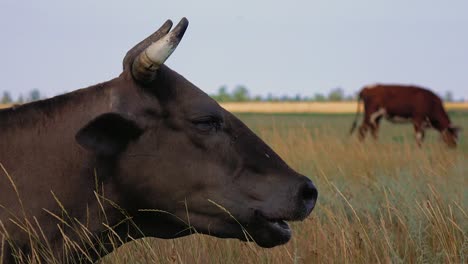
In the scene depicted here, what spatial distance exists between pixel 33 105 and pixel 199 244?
1.89 meters

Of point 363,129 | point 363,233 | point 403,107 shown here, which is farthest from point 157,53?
point 403,107

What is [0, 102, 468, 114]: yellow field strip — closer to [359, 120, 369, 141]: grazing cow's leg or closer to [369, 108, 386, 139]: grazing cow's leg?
[369, 108, 386, 139]: grazing cow's leg

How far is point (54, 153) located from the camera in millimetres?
4551

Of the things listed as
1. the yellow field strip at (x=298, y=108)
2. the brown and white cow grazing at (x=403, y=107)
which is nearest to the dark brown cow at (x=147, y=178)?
the brown and white cow grazing at (x=403, y=107)

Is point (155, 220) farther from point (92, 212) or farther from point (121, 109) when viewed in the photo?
point (121, 109)

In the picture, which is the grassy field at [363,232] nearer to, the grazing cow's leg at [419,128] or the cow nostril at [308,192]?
the cow nostril at [308,192]

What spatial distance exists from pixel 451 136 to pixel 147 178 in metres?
18.7

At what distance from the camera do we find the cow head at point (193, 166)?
14.4ft

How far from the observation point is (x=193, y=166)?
4438mm

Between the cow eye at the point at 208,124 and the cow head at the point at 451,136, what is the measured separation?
16.3 m

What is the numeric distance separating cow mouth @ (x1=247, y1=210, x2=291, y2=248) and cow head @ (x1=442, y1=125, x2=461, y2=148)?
53.4ft

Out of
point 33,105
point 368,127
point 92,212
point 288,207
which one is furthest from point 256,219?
point 368,127

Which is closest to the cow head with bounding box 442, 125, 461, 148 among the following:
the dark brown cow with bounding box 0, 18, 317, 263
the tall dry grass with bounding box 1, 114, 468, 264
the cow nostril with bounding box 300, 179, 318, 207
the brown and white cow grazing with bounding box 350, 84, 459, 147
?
the brown and white cow grazing with bounding box 350, 84, 459, 147

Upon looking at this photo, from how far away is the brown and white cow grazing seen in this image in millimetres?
26156
